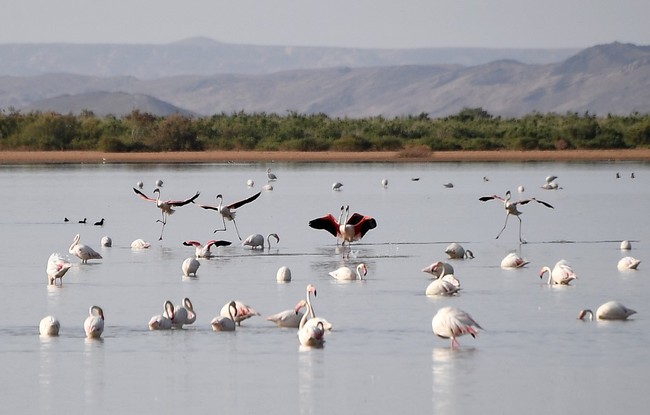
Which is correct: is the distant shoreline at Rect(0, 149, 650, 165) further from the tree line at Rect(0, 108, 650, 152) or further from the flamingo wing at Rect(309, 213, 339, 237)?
the flamingo wing at Rect(309, 213, 339, 237)

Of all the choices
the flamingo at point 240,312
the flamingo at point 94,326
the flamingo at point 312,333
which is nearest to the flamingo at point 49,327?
the flamingo at point 94,326

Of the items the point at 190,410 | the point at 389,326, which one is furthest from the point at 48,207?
the point at 190,410

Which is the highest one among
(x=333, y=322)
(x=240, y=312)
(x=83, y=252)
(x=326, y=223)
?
(x=326, y=223)

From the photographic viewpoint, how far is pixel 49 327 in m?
11.4

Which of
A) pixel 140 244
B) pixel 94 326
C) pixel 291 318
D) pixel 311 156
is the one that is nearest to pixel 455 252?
pixel 140 244

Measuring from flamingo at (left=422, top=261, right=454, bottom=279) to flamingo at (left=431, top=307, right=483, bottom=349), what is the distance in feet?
13.2

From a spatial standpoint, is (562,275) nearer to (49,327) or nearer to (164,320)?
(164,320)

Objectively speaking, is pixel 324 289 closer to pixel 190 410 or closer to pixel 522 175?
pixel 190 410

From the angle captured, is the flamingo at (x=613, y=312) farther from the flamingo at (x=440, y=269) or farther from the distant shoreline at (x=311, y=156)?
the distant shoreline at (x=311, y=156)

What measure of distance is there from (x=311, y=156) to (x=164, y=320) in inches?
1753

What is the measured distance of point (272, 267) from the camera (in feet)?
54.8

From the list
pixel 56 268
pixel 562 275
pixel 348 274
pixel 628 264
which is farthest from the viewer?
pixel 628 264

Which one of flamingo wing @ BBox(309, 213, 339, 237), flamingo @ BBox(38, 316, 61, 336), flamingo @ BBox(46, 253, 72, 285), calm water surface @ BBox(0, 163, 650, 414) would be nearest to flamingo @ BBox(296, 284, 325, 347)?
calm water surface @ BBox(0, 163, 650, 414)

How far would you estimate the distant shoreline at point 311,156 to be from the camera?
53938 millimetres
